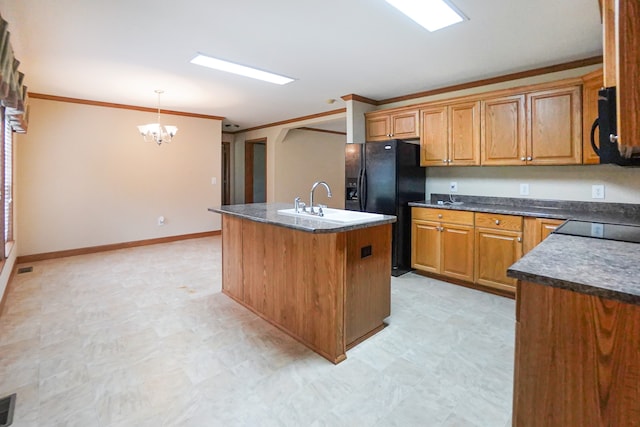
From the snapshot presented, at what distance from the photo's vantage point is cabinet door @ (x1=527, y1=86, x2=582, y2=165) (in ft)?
9.75

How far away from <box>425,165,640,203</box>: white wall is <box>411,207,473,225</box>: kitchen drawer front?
1.94ft

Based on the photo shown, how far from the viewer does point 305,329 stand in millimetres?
2359

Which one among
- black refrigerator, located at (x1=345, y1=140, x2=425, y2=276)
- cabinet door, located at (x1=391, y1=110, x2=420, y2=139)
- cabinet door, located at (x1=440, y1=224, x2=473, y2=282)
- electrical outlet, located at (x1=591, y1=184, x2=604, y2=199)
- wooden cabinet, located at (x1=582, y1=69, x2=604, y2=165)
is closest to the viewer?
wooden cabinet, located at (x1=582, y1=69, x2=604, y2=165)

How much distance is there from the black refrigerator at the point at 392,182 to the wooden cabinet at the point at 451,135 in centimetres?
21

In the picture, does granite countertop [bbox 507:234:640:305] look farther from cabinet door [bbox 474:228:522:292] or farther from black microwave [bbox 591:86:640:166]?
cabinet door [bbox 474:228:522:292]

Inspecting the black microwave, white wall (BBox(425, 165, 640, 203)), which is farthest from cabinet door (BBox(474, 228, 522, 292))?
the black microwave

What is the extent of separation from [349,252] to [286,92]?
3.02 metres

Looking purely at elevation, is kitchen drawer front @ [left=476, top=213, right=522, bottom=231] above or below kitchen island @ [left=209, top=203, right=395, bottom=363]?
above

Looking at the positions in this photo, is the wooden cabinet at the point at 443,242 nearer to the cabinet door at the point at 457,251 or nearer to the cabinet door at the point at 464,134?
the cabinet door at the point at 457,251

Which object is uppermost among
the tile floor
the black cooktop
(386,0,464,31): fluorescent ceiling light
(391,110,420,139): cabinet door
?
(386,0,464,31): fluorescent ceiling light

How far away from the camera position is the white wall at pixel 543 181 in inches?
118

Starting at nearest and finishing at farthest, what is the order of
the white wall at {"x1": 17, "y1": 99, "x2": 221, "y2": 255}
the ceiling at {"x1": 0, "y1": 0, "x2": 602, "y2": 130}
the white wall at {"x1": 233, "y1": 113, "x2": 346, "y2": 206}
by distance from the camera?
the ceiling at {"x1": 0, "y1": 0, "x2": 602, "y2": 130} < the white wall at {"x1": 17, "y1": 99, "x2": 221, "y2": 255} < the white wall at {"x1": 233, "y1": 113, "x2": 346, "y2": 206}

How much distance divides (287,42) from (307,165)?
5018 mm

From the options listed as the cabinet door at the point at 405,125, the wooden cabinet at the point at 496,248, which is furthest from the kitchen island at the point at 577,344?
the cabinet door at the point at 405,125
